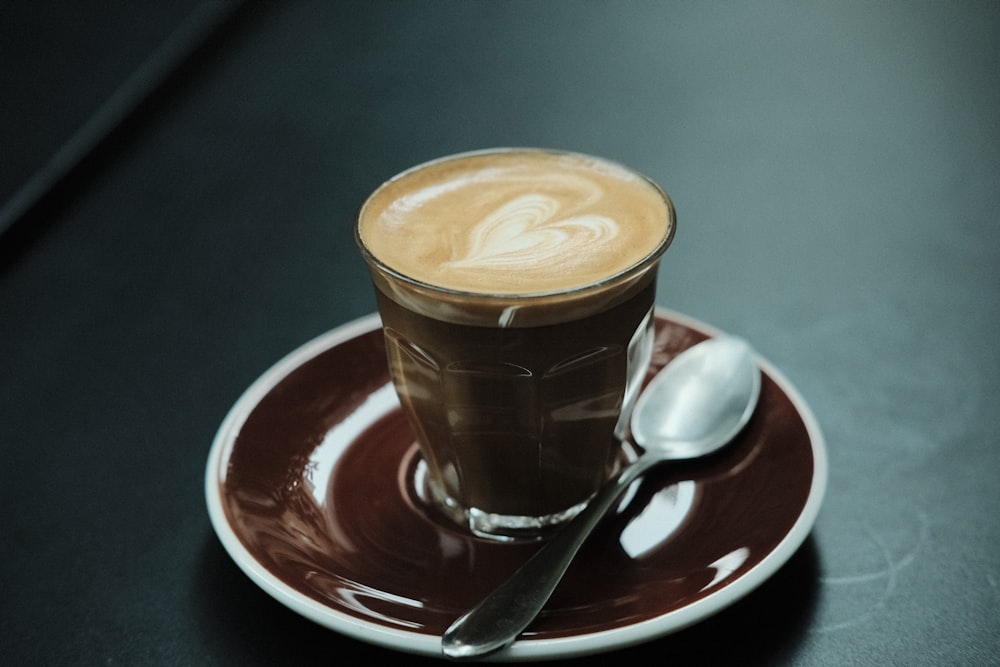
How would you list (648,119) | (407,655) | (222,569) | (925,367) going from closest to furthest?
1. (407,655)
2. (222,569)
3. (925,367)
4. (648,119)

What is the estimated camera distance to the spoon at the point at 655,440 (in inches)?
28.0

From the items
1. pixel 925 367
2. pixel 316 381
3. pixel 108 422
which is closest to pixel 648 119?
pixel 925 367

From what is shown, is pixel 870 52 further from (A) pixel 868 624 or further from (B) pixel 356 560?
(B) pixel 356 560

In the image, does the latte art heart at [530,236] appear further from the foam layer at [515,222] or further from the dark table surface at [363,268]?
the dark table surface at [363,268]

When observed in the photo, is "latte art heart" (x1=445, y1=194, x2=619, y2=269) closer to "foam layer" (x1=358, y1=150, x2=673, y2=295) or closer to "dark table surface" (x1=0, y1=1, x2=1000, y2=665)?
"foam layer" (x1=358, y1=150, x2=673, y2=295)

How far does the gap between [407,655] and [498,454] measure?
0.62 feet

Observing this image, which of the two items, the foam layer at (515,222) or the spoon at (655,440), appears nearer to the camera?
the spoon at (655,440)

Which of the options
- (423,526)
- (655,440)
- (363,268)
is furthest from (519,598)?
(363,268)

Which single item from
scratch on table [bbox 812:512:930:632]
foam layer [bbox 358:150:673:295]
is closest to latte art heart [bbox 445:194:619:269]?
foam layer [bbox 358:150:673:295]

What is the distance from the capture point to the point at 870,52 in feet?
5.88

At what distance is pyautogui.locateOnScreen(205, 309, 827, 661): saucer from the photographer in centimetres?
74

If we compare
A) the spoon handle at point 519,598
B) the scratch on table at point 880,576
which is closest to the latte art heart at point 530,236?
the spoon handle at point 519,598

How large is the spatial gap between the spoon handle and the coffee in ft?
0.24

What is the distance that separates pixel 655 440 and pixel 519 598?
29 cm
